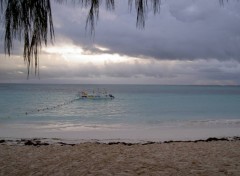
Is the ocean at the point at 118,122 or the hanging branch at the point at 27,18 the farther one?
the ocean at the point at 118,122

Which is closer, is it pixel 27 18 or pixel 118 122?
pixel 27 18

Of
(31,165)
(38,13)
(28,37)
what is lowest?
(31,165)

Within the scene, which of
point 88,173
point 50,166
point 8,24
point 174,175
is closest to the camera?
point 8,24

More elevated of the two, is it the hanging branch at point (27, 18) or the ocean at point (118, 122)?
the hanging branch at point (27, 18)

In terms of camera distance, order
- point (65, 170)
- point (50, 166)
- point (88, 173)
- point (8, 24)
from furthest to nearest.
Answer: point (50, 166), point (65, 170), point (88, 173), point (8, 24)

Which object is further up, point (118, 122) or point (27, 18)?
point (27, 18)

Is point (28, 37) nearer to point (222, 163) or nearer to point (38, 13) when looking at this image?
point (38, 13)

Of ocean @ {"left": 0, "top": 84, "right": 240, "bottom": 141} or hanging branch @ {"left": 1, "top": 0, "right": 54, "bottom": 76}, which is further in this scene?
ocean @ {"left": 0, "top": 84, "right": 240, "bottom": 141}

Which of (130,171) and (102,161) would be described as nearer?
(130,171)

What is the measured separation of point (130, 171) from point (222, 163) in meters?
1.85

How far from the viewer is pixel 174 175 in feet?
14.0

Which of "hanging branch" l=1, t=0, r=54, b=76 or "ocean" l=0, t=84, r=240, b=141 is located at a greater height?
"hanging branch" l=1, t=0, r=54, b=76

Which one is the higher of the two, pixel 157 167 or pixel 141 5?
pixel 141 5

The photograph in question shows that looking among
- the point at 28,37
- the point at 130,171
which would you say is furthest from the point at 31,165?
the point at 28,37
